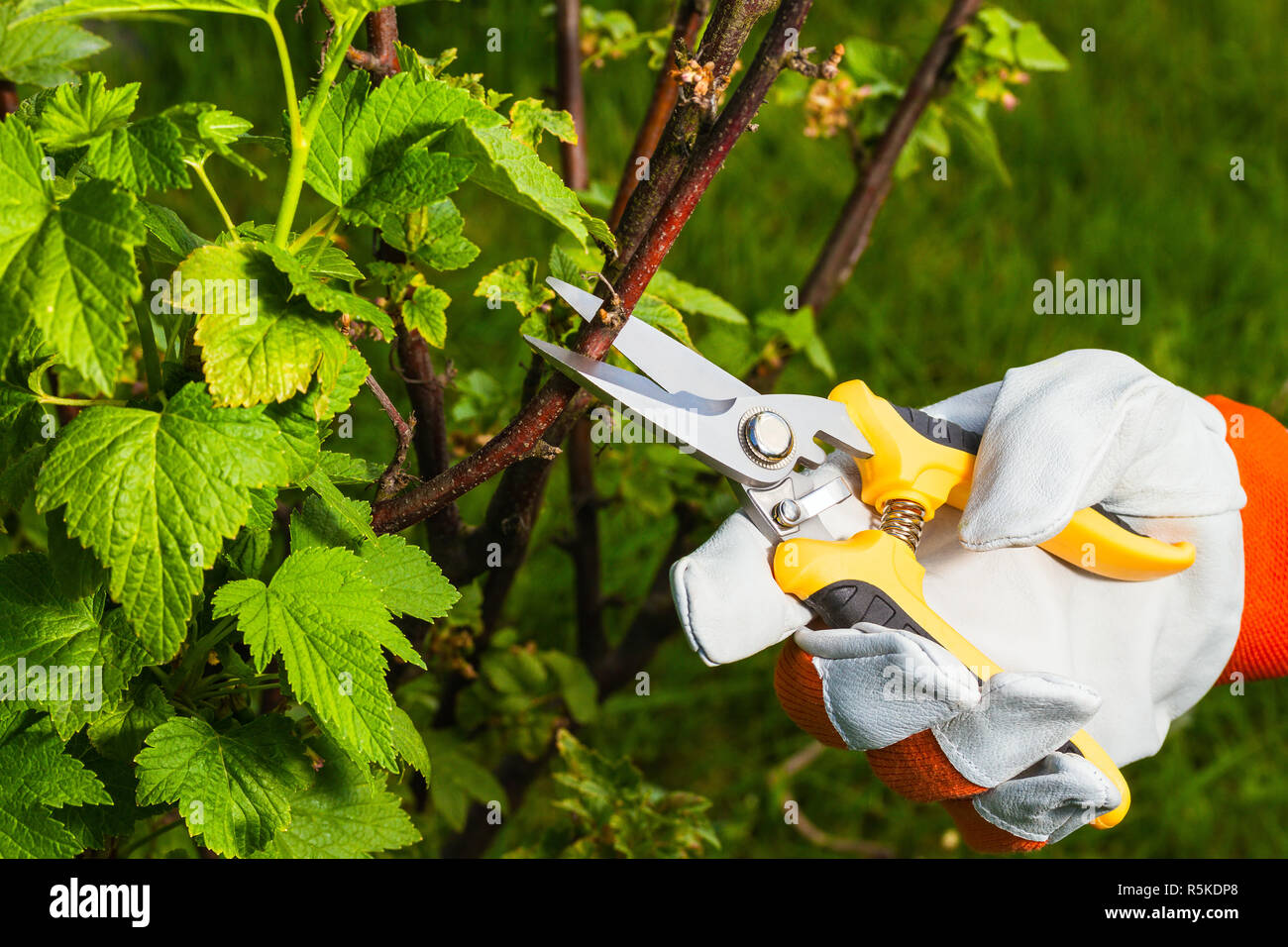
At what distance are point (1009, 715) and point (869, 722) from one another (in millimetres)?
98

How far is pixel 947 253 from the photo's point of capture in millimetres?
2488

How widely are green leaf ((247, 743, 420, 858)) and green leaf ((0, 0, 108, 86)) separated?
0.58 m

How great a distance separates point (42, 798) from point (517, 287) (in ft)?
1.66

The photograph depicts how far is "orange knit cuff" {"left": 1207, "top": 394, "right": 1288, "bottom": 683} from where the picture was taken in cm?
106

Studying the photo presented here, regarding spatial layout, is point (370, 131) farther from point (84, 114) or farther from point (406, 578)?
point (406, 578)

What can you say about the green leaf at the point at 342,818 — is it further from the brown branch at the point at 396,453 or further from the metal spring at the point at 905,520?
the metal spring at the point at 905,520

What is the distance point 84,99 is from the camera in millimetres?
759

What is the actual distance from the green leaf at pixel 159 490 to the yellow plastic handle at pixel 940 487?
0.45m

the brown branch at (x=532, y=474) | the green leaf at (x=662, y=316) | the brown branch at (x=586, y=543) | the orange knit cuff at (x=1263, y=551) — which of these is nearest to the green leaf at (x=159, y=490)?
the brown branch at (x=532, y=474)

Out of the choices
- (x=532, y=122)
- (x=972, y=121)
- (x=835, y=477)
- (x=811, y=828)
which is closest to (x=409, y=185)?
(x=532, y=122)

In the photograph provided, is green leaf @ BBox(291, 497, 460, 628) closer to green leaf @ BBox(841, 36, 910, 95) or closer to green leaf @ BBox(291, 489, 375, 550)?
green leaf @ BBox(291, 489, 375, 550)

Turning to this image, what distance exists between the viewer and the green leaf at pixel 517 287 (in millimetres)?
954
